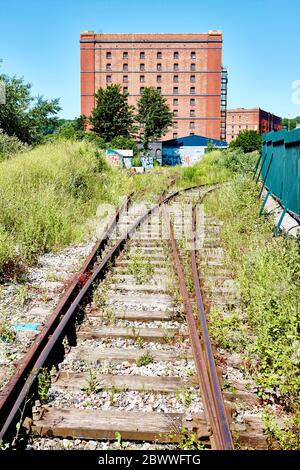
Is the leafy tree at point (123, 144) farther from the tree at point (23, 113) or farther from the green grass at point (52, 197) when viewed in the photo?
the green grass at point (52, 197)

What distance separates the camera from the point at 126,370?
3859mm

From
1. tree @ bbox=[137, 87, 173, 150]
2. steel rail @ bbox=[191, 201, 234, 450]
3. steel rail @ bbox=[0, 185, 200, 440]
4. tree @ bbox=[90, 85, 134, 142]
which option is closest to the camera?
steel rail @ bbox=[191, 201, 234, 450]

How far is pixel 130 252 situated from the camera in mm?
7691

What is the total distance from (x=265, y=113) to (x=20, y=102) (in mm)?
121931

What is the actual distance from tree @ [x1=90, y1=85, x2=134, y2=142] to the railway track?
190 ft

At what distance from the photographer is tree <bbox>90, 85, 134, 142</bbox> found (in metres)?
61.9

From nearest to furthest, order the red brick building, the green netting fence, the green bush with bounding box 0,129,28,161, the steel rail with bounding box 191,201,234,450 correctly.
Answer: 1. the steel rail with bounding box 191,201,234,450
2. the green netting fence
3. the green bush with bounding box 0,129,28,161
4. the red brick building

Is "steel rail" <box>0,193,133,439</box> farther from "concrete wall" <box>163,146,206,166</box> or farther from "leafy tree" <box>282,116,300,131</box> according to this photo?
"concrete wall" <box>163,146,206,166</box>

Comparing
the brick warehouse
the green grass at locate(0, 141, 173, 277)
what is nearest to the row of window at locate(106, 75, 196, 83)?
the brick warehouse

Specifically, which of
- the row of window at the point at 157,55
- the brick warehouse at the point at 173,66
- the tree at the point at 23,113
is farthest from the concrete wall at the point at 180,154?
the tree at the point at 23,113

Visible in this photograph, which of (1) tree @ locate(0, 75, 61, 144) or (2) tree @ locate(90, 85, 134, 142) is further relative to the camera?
(2) tree @ locate(90, 85, 134, 142)

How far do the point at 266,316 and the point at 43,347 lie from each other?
2.13 metres

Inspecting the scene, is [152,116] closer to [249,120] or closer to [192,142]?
[192,142]

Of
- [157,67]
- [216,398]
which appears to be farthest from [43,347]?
[157,67]
